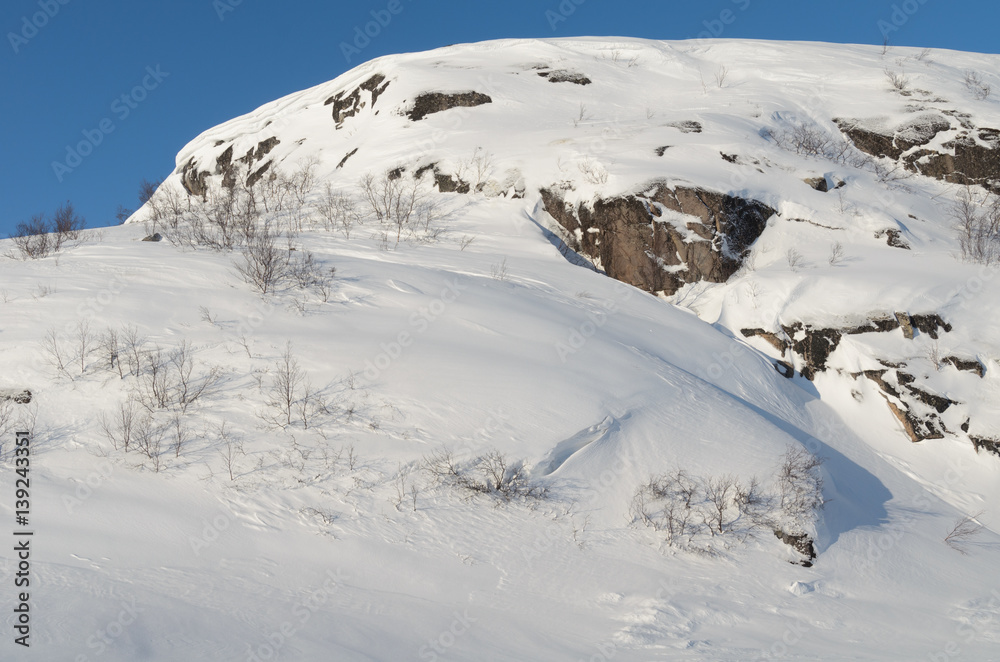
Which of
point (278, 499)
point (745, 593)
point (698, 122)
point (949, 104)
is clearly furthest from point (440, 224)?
point (949, 104)

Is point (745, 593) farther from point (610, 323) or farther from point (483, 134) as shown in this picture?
point (483, 134)

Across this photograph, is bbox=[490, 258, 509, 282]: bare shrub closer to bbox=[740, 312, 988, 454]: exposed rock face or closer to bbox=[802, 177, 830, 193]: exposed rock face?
bbox=[740, 312, 988, 454]: exposed rock face

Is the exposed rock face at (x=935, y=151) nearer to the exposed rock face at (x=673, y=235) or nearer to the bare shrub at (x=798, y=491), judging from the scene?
the exposed rock face at (x=673, y=235)

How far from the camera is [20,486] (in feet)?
23.4

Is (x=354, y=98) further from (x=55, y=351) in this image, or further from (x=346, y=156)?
(x=55, y=351)

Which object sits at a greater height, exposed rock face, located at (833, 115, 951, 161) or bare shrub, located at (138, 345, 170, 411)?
exposed rock face, located at (833, 115, 951, 161)

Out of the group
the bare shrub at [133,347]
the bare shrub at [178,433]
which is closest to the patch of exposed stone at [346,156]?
the bare shrub at [133,347]

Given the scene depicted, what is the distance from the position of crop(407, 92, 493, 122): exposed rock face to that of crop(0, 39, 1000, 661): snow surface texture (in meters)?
5.95

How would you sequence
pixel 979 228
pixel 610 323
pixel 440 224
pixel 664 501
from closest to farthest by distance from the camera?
pixel 664 501
pixel 610 323
pixel 979 228
pixel 440 224

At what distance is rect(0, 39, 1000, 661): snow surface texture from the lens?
5.96 meters

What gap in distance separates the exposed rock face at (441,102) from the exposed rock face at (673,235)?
921 centimetres

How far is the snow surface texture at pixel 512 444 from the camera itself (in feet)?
19.6

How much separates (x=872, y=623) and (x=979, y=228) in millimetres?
12163

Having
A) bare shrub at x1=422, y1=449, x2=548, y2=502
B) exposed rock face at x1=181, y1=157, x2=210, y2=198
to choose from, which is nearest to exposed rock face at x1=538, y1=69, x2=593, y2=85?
exposed rock face at x1=181, y1=157, x2=210, y2=198
